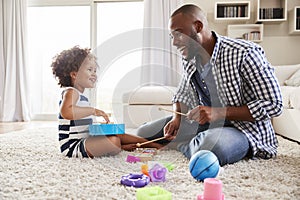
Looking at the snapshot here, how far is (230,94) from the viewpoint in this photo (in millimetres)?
1454

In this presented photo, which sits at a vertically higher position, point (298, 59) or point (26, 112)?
point (298, 59)

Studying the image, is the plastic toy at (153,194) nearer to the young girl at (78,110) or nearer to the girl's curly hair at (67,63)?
the young girl at (78,110)

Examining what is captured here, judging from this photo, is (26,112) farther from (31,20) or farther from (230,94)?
(230,94)

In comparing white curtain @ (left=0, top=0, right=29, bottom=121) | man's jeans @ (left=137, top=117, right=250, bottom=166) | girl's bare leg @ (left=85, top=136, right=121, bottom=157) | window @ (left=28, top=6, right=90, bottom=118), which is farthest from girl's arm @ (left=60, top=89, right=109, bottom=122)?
window @ (left=28, top=6, right=90, bottom=118)

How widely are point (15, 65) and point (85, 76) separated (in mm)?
2662

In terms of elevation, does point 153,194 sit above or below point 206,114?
below

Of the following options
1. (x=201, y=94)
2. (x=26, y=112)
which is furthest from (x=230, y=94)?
(x=26, y=112)

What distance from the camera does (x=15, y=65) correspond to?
393cm

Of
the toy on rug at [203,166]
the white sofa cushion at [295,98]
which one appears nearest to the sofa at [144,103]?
the white sofa cushion at [295,98]

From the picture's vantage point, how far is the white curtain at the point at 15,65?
3900 mm

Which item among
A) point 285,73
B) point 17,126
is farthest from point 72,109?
point 285,73

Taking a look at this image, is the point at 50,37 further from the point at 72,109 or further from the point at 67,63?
the point at 72,109

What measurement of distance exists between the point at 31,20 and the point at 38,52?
417 millimetres

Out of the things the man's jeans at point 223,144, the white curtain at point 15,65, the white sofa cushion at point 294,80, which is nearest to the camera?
the man's jeans at point 223,144
